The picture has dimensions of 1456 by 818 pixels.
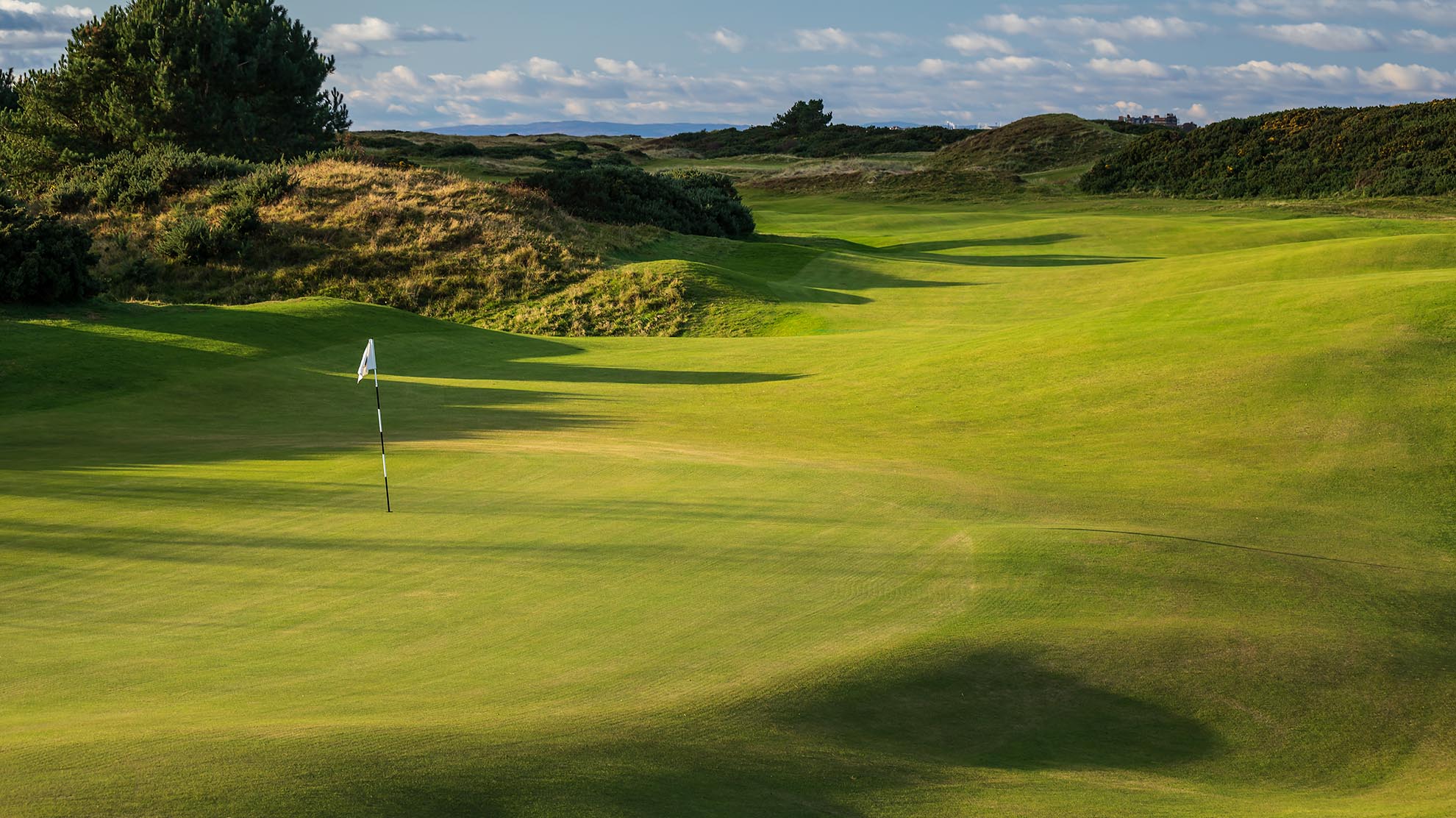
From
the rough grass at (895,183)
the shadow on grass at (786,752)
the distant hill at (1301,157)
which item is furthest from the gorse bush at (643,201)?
the shadow on grass at (786,752)

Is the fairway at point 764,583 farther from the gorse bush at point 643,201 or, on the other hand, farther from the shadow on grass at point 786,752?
the gorse bush at point 643,201

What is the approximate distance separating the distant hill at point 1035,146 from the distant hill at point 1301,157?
1049 cm

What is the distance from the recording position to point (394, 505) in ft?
35.1

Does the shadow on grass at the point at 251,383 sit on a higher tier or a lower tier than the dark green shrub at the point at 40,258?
lower

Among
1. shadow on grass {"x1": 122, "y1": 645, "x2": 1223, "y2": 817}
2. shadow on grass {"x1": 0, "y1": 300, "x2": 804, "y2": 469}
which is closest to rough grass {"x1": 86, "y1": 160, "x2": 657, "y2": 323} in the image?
shadow on grass {"x1": 0, "y1": 300, "x2": 804, "y2": 469}

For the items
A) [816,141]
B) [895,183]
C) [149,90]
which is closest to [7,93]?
[149,90]

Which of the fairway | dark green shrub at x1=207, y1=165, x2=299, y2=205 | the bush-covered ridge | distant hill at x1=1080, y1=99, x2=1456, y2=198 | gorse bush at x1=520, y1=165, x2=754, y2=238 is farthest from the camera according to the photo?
the bush-covered ridge

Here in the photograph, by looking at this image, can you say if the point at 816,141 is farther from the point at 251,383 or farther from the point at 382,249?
the point at 251,383

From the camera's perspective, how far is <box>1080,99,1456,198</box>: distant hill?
65.3m

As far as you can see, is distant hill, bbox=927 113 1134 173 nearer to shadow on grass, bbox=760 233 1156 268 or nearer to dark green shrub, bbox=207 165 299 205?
shadow on grass, bbox=760 233 1156 268

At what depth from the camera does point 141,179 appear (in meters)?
41.4

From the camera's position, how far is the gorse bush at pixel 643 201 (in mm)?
46719

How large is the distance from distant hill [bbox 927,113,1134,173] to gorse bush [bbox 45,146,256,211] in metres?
54.3

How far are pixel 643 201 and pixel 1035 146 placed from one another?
5427 cm
